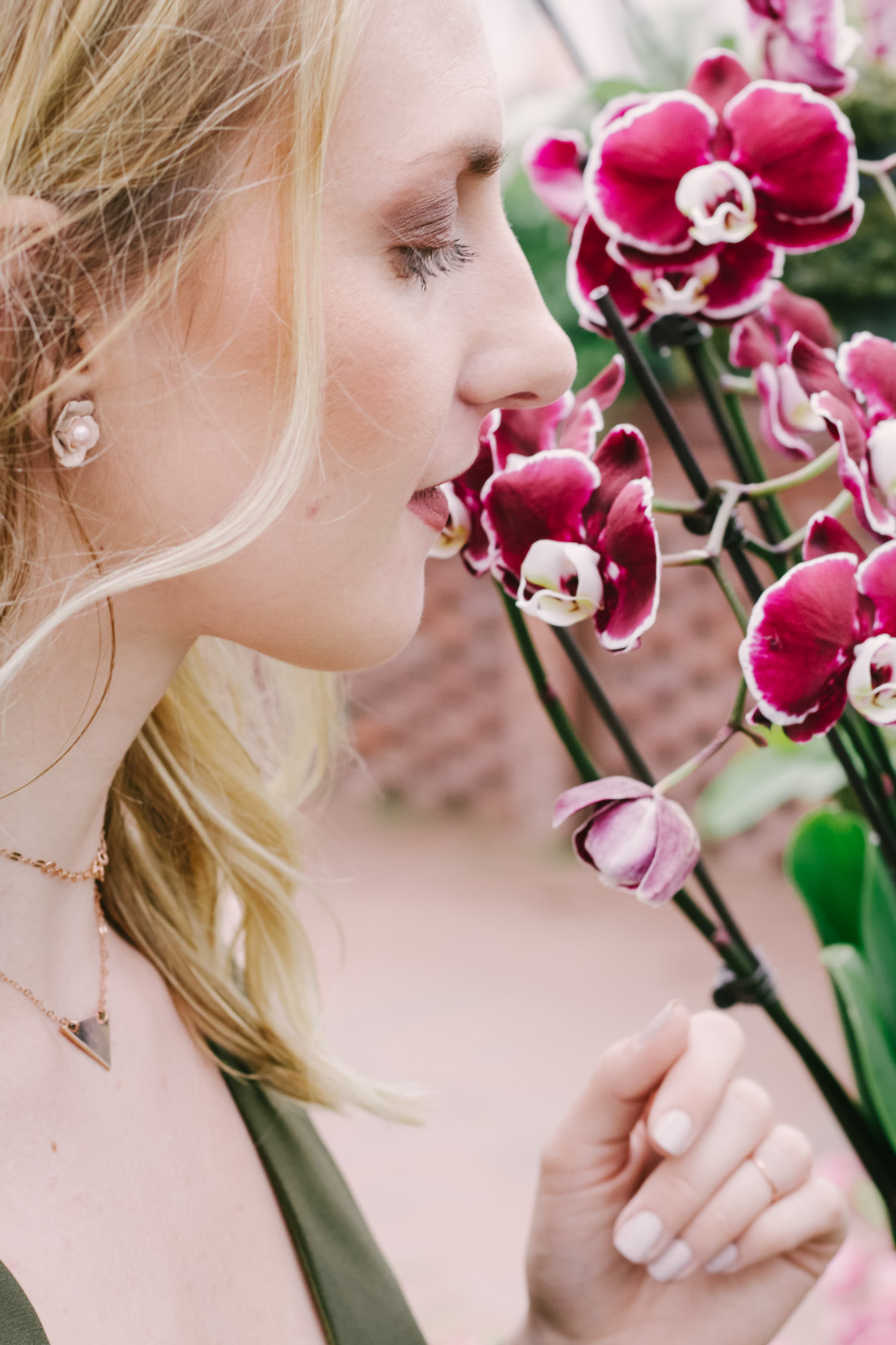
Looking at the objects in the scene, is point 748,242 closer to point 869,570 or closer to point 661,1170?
point 869,570

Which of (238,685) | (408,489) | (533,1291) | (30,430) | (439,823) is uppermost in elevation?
(30,430)

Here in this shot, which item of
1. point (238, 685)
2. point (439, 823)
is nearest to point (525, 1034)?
point (439, 823)

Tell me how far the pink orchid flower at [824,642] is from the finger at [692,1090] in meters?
0.23

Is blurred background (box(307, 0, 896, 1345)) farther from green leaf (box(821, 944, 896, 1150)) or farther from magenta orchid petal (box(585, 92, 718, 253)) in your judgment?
magenta orchid petal (box(585, 92, 718, 253))

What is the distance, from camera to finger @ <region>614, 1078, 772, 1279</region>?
60 centimetres

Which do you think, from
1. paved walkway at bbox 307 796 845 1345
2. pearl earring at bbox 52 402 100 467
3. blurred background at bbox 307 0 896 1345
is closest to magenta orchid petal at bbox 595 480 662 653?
pearl earring at bbox 52 402 100 467

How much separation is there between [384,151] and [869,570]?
243 millimetres

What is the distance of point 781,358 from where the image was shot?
53 centimetres

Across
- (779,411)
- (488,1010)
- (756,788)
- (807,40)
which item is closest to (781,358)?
(779,411)

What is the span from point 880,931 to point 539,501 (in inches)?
12.0

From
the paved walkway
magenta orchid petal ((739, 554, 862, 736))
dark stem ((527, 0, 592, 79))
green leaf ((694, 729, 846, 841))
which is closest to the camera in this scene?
magenta orchid petal ((739, 554, 862, 736))

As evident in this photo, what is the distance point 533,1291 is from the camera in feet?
2.32

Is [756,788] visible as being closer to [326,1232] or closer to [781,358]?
[326,1232]

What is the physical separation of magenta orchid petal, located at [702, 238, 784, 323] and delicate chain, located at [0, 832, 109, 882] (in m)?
0.41
